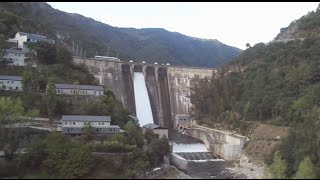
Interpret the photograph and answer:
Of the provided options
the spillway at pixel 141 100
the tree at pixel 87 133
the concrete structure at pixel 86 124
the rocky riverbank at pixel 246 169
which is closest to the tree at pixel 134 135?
the concrete structure at pixel 86 124

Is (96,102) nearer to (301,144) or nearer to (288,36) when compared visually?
(301,144)

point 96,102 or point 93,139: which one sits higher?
point 96,102

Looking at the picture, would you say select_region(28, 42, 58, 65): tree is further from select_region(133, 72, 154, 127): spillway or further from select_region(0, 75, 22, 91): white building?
select_region(133, 72, 154, 127): spillway

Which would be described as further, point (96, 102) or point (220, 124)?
point (220, 124)

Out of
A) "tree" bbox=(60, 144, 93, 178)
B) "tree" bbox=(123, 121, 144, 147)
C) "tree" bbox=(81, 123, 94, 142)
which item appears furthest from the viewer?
"tree" bbox=(123, 121, 144, 147)

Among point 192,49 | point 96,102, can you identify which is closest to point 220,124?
point 96,102

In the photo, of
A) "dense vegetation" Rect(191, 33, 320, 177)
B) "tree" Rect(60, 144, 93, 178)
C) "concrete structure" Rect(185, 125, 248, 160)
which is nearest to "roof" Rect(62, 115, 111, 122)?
"tree" Rect(60, 144, 93, 178)
